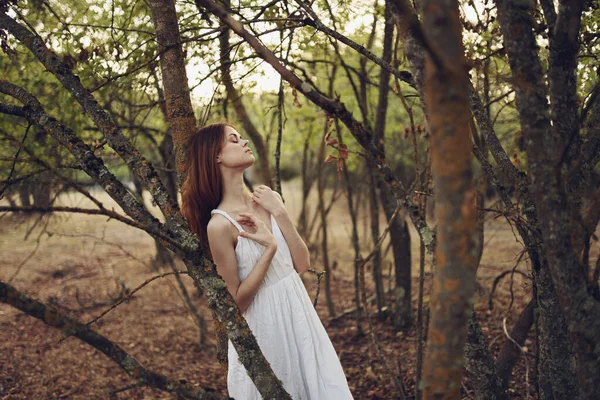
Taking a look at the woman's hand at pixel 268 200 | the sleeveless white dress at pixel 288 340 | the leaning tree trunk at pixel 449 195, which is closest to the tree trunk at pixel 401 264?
the woman's hand at pixel 268 200

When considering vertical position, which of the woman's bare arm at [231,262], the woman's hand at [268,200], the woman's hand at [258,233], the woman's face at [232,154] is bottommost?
the woman's bare arm at [231,262]

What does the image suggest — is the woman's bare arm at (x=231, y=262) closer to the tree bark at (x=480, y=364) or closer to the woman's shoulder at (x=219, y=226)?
the woman's shoulder at (x=219, y=226)

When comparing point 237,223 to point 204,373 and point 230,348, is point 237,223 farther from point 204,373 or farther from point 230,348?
point 204,373

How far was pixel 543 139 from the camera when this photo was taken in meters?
1.58

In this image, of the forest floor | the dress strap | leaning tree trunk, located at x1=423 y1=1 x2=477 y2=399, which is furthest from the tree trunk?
leaning tree trunk, located at x1=423 y1=1 x2=477 y2=399

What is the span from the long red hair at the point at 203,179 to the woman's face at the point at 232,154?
0.08 feet

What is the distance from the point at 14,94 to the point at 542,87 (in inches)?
77.1

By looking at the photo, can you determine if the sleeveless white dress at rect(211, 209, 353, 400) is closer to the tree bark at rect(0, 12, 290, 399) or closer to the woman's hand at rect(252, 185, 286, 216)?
the woman's hand at rect(252, 185, 286, 216)

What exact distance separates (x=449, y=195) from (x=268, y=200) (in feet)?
5.66

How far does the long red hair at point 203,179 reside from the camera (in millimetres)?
2670

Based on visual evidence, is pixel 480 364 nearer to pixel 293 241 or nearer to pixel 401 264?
pixel 293 241

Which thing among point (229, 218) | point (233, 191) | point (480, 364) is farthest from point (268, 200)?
point (480, 364)

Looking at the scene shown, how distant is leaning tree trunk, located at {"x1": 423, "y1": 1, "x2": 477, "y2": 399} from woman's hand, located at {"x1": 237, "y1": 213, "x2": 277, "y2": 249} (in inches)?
50.8

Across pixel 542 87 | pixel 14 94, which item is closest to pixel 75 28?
pixel 14 94
